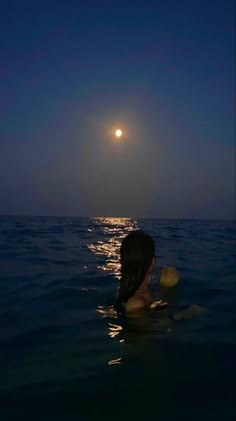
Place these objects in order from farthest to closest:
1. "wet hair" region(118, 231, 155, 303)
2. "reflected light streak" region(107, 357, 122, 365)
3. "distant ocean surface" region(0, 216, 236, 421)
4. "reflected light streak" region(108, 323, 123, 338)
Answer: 1. "wet hair" region(118, 231, 155, 303)
2. "reflected light streak" region(108, 323, 123, 338)
3. "reflected light streak" region(107, 357, 122, 365)
4. "distant ocean surface" region(0, 216, 236, 421)

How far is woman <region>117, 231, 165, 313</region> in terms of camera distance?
5805 mm

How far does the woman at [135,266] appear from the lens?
5.80 meters

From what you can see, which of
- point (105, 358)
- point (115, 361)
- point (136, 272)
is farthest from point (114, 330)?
point (115, 361)

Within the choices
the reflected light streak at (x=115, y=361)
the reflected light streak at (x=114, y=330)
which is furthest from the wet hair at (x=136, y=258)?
the reflected light streak at (x=115, y=361)

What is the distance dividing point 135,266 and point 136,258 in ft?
0.45

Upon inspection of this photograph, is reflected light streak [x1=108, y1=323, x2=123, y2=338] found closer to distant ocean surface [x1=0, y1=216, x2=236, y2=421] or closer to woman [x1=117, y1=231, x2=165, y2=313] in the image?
distant ocean surface [x1=0, y1=216, x2=236, y2=421]

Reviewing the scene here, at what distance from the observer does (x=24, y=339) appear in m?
5.20

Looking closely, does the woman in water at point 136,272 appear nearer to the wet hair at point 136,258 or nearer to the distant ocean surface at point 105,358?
the wet hair at point 136,258

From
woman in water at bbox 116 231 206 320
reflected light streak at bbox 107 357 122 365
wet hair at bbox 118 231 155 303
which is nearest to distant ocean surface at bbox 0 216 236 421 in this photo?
reflected light streak at bbox 107 357 122 365

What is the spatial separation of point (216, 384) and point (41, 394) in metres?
1.82

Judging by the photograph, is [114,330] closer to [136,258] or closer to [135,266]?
[135,266]

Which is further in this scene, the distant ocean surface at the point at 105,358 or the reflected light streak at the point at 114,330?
the reflected light streak at the point at 114,330

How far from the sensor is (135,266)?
5.85 meters

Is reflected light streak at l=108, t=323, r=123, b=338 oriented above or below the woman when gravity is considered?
below
